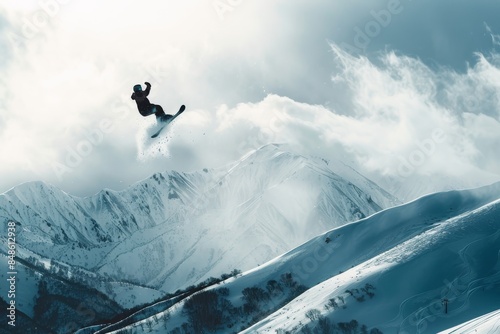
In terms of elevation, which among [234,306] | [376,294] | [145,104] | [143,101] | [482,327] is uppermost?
[143,101]

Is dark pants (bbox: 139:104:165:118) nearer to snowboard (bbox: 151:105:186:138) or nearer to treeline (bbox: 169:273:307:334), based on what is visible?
snowboard (bbox: 151:105:186:138)

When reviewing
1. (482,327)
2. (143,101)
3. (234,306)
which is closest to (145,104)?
(143,101)

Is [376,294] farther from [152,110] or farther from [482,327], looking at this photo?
[152,110]

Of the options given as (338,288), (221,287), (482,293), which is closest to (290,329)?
(338,288)

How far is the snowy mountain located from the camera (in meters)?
116

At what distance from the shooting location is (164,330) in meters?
149

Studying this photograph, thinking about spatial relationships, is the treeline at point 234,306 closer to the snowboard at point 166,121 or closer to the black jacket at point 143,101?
the snowboard at point 166,121

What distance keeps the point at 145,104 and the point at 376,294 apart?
84.7 metres

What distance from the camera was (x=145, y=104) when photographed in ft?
203

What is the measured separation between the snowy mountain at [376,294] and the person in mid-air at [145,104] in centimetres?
5523

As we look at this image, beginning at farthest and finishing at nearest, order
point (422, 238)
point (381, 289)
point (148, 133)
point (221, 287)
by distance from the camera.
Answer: point (221, 287) → point (422, 238) → point (381, 289) → point (148, 133)

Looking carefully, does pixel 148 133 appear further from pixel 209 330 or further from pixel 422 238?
pixel 422 238

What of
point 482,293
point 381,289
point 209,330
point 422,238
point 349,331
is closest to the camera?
point 349,331

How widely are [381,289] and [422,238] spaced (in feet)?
112
